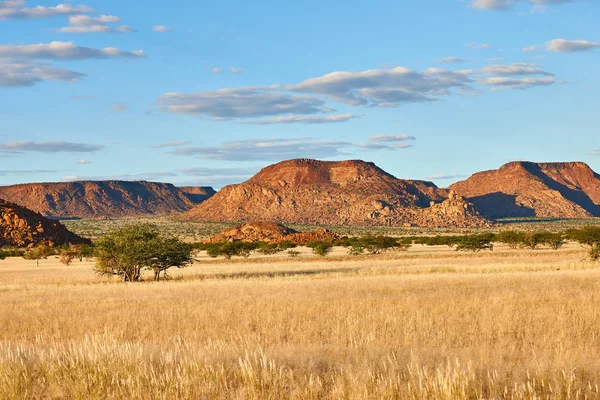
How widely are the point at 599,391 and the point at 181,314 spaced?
1302cm

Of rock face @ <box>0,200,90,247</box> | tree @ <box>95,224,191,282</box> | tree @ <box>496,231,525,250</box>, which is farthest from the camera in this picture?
rock face @ <box>0,200,90,247</box>

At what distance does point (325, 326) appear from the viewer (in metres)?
→ 15.6

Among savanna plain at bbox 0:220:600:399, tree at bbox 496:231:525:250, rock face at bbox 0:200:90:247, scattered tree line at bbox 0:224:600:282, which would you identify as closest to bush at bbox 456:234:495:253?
scattered tree line at bbox 0:224:600:282

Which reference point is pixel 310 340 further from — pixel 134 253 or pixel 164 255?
pixel 164 255

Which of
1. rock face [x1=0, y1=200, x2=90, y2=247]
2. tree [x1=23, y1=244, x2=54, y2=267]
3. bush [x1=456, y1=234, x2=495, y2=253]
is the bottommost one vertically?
tree [x1=23, y1=244, x2=54, y2=267]

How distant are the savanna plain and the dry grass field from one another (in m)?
0.04

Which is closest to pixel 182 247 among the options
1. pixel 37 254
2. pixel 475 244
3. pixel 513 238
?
pixel 475 244

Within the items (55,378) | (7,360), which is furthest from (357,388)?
(7,360)

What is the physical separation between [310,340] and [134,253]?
2535 cm

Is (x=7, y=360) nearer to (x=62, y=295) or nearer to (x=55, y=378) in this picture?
(x=55, y=378)

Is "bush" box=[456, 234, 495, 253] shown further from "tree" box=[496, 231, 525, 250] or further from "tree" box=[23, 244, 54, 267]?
"tree" box=[23, 244, 54, 267]

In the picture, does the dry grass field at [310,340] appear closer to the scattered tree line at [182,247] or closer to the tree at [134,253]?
the tree at [134,253]

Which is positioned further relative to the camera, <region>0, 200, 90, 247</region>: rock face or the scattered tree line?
<region>0, 200, 90, 247</region>: rock face

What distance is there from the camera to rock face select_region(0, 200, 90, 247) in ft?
356
